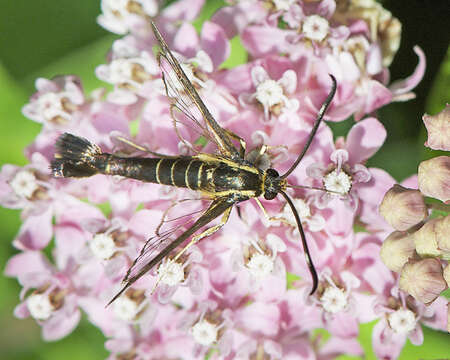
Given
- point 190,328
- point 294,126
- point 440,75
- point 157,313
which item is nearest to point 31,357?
point 157,313

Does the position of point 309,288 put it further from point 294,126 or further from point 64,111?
point 64,111

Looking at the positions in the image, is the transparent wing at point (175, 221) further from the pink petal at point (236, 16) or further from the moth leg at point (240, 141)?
the pink petal at point (236, 16)

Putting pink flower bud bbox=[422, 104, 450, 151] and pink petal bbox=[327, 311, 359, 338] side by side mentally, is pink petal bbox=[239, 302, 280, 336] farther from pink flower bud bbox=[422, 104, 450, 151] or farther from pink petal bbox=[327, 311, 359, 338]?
pink flower bud bbox=[422, 104, 450, 151]

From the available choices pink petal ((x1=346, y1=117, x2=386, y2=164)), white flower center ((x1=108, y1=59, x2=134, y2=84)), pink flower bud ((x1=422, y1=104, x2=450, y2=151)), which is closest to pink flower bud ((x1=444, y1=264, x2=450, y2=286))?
pink flower bud ((x1=422, y1=104, x2=450, y2=151))

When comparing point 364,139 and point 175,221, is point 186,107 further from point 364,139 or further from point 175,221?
point 364,139

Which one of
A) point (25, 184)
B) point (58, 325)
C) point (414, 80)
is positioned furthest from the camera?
point (58, 325)

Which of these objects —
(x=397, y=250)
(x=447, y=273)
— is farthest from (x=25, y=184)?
(x=447, y=273)
